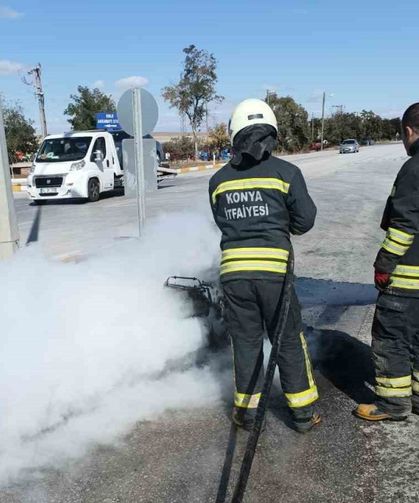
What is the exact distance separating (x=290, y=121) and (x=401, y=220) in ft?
209

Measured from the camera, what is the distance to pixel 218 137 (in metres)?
50.4

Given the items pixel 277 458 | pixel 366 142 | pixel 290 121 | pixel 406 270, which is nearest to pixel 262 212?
pixel 406 270

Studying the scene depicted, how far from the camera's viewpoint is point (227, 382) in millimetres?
3803

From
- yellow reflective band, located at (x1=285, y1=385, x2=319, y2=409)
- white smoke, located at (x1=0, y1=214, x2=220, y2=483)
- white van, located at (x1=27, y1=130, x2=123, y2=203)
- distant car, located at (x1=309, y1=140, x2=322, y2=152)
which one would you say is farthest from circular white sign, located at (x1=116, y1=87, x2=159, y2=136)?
distant car, located at (x1=309, y1=140, x2=322, y2=152)

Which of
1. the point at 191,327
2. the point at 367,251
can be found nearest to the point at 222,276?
the point at 191,327

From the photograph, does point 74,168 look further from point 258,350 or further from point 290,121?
point 290,121

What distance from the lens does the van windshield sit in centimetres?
1631

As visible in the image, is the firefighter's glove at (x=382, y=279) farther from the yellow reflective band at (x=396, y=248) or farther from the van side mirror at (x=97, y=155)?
the van side mirror at (x=97, y=155)

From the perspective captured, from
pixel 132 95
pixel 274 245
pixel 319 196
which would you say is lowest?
pixel 319 196

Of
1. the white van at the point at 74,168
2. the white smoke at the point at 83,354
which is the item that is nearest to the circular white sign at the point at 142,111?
the white smoke at the point at 83,354

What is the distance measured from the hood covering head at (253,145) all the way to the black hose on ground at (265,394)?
59 cm

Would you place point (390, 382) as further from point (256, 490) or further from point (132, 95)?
point (132, 95)

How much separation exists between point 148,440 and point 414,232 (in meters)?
1.89

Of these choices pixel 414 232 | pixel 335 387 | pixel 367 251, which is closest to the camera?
pixel 414 232
